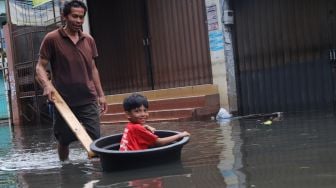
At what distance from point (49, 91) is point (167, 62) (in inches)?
314

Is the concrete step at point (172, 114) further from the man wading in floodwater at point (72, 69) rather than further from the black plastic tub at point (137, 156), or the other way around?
the black plastic tub at point (137, 156)

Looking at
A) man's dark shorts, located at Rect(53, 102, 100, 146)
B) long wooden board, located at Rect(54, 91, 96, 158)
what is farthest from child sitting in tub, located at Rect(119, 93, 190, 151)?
man's dark shorts, located at Rect(53, 102, 100, 146)

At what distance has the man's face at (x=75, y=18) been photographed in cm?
502

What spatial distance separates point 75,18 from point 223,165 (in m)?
2.02

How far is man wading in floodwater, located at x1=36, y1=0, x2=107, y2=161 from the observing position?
16.7 ft

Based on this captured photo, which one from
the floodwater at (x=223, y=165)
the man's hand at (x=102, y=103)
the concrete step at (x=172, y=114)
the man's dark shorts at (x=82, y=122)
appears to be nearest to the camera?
the floodwater at (x=223, y=165)

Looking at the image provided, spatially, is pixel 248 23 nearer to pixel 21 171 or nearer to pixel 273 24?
pixel 273 24

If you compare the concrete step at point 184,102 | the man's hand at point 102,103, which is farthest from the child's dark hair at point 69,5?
the concrete step at point 184,102

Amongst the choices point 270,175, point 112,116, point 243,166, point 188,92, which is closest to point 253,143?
point 243,166

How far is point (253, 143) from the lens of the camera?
573 centimetres

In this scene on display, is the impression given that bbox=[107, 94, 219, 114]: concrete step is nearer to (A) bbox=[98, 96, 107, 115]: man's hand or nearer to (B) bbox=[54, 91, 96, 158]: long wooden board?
(A) bbox=[98, 96, 107, 115]: man's hand

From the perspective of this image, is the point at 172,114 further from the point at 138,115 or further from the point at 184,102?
the point at 138,115

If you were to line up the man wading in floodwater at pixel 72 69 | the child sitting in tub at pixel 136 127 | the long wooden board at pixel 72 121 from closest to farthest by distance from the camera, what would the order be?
the child sitting in tub at pixel 136 127, the long wooden board at pixel 72 121, the man wading in floodwater at pixel 72 69

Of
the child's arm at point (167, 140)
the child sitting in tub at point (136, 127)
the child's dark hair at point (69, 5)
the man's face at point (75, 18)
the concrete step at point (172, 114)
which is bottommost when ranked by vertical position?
the concrete step at point (172, 114)
